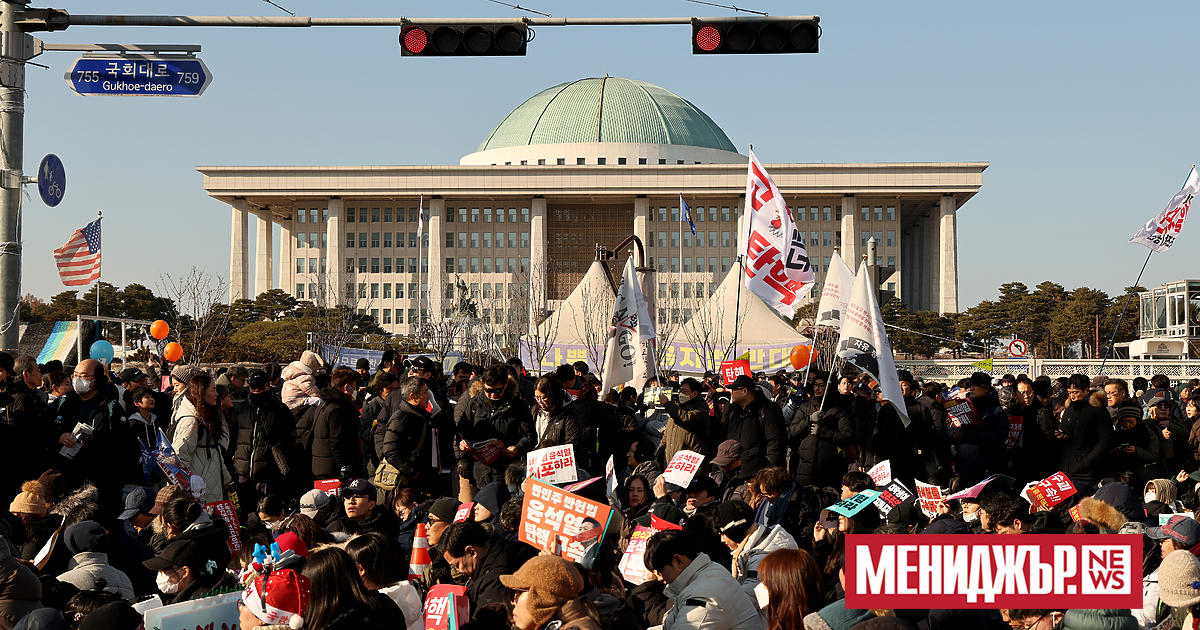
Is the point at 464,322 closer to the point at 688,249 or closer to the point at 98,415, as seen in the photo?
the point at 688,249

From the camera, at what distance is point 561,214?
116062 millimetres

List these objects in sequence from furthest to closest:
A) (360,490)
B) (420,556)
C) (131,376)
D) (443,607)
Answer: (131,376) → (360,490) → (420,556) → (443,607)

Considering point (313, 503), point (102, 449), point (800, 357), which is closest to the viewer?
point (313, 503)

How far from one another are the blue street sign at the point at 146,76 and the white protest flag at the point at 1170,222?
60.8ft

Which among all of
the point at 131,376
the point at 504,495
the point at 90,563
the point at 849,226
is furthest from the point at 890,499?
the point at 849,226

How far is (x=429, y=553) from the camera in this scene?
20.4ft

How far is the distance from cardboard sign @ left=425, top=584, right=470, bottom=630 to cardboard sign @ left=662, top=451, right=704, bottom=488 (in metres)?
3.54

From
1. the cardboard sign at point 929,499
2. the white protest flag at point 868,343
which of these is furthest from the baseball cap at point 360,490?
the white protest flag at point 868,343

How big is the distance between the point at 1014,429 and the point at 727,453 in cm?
390

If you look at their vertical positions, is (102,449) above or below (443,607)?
above

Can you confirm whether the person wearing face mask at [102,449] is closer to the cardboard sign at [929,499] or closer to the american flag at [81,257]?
the cardboard sign at [929,499]

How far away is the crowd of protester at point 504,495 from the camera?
14.5 feet

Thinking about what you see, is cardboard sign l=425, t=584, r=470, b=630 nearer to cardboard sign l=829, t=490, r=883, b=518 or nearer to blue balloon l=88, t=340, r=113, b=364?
cardboard sign l=829, t=490, r=883, b=518

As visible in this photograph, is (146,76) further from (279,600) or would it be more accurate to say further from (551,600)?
(551,600)
